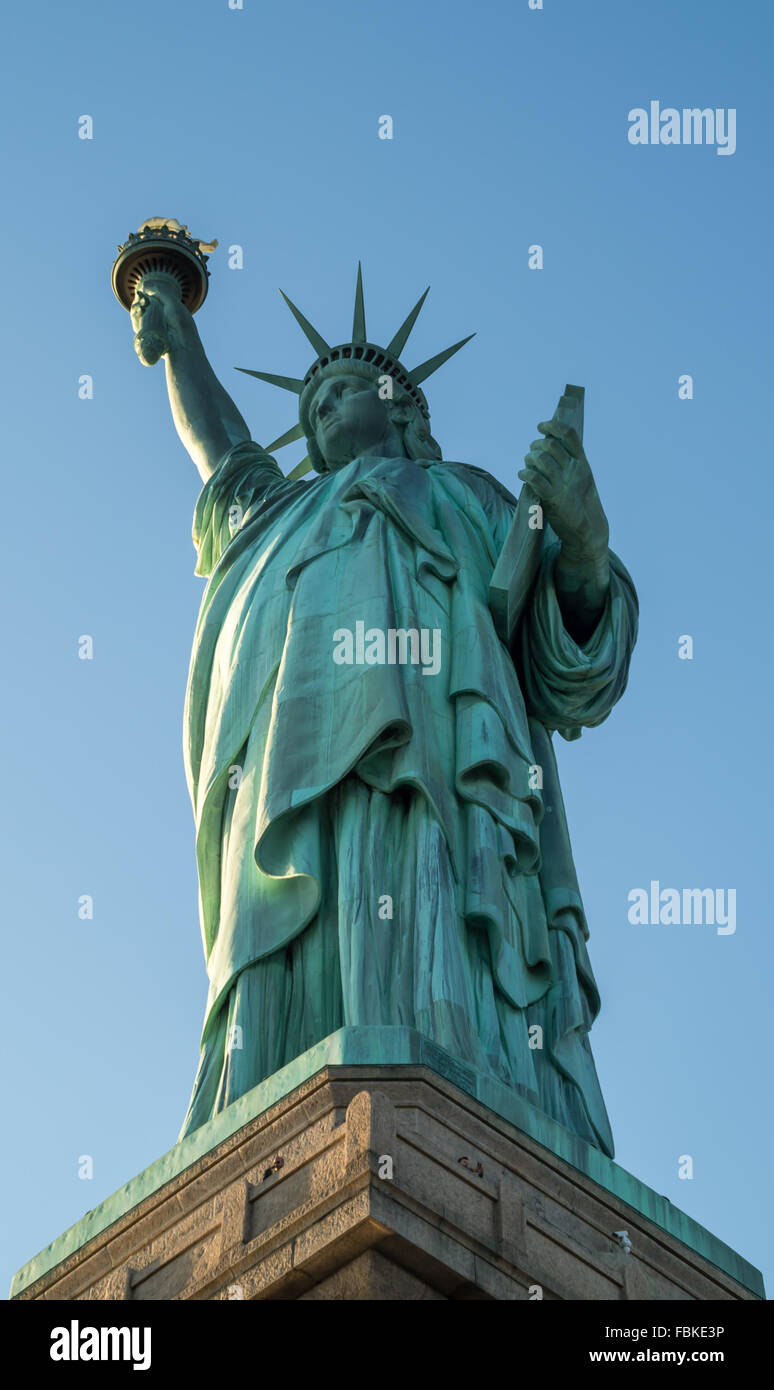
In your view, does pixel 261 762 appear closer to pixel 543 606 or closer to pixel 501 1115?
pixel 543 606

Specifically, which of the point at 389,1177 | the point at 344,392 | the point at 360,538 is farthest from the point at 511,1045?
the point at 344,392

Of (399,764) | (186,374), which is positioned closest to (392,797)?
(399,764)

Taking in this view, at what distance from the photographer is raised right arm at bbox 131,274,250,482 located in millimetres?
14766

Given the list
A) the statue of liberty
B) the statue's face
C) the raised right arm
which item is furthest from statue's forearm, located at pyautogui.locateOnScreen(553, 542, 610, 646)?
the raised right arm

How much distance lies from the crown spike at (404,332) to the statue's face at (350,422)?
74 centimetres

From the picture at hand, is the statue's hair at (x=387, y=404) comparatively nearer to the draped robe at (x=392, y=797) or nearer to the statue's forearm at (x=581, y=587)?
the draped robe at (x=392, y=797)

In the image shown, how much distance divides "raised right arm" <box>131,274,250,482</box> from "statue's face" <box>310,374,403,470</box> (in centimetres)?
111

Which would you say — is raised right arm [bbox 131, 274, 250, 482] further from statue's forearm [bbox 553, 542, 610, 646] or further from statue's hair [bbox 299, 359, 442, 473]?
statue's forearm [bbox 553, 542, 610, 646]

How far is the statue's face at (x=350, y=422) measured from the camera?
13.6 m

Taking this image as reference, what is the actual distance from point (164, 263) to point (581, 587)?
16.3ft

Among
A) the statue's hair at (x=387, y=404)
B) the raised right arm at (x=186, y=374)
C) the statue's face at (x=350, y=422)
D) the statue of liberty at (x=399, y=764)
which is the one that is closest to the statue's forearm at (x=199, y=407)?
the raised right arm at (x=186, y=374)

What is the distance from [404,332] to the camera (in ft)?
47.9

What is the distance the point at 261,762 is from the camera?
11211 millimetres
